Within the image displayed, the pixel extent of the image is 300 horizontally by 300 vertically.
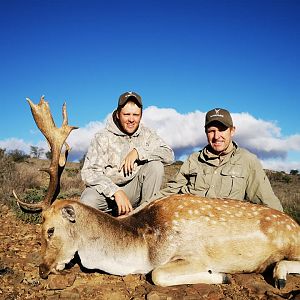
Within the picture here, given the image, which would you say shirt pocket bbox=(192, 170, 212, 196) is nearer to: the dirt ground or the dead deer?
the dead deer

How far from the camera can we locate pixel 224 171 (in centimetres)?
610

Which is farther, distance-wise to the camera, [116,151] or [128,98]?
[116,151]

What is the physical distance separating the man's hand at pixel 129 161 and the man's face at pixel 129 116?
0.43 metres

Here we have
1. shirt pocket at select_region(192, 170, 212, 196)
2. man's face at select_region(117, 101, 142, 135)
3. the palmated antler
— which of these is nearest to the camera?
the palmated antler

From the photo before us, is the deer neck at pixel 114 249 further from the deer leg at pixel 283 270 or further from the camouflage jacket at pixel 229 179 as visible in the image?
the deer leg at pixel 283 270

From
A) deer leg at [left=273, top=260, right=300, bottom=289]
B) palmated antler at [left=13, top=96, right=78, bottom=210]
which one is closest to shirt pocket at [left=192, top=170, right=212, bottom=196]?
deer leg at [left=273, top=260, right=300, bottom=289]

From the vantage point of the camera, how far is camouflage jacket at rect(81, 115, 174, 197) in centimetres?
662

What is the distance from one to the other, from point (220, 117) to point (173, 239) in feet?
7.53

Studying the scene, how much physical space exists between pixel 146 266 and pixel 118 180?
225cm

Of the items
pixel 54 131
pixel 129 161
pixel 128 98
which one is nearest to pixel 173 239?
pixel 129 161

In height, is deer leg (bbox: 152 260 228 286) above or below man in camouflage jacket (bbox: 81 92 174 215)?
below

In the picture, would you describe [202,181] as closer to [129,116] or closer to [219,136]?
[219,136]

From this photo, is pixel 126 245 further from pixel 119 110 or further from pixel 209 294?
pixel 119 110

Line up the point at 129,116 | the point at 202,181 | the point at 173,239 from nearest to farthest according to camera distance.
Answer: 1. the point at 173,239
2. the point at 202,181
3. the point at 129,116
